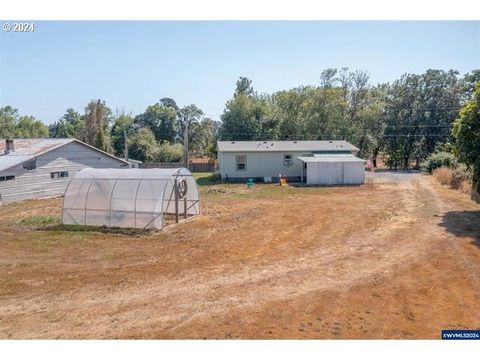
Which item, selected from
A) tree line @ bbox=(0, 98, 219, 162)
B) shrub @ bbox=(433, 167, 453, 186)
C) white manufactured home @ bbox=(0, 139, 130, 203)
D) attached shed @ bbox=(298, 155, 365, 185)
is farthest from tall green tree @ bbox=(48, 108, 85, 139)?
shrub @ bbox=(433, 167, 453, 186)

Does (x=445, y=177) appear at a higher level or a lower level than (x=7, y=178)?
lower

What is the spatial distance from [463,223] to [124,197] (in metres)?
13.3

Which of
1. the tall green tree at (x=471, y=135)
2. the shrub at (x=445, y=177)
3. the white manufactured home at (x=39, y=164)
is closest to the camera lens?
the tall green tree at (x=471, y=135)

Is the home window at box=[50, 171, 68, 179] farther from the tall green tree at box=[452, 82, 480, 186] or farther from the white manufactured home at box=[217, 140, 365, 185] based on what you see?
the tall green tree at box=[452, 82, 480, 186]

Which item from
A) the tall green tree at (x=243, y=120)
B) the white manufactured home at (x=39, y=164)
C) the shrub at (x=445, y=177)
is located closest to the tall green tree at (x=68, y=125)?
the tall green tree at (x=243, y=120)

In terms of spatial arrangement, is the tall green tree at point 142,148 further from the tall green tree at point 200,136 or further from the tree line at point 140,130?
the tall green tree at point 200,136

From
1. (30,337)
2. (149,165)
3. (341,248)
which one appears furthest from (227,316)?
(149,165)

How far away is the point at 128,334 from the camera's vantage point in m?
6.38

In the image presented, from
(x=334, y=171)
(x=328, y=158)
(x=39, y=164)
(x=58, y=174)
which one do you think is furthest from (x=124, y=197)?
(x=328, y=158)

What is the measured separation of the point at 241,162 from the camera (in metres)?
30.3

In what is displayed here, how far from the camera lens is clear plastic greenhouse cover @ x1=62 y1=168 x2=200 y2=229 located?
1396 centimetres

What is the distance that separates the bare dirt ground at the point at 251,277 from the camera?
21.9 ft

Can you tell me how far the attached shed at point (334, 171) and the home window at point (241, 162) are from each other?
5.29 m

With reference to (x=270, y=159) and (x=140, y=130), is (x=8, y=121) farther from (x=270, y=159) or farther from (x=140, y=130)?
(x=270, y=159)
